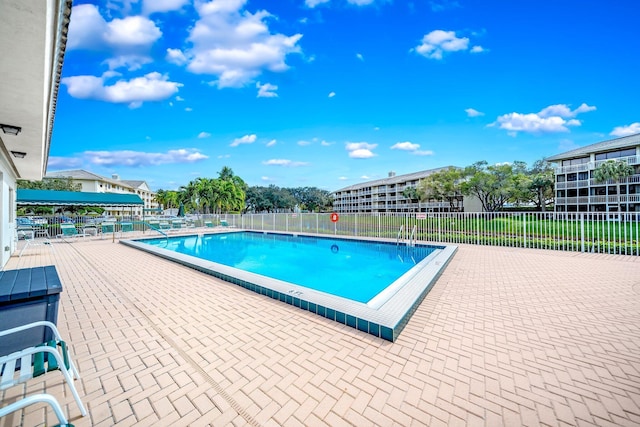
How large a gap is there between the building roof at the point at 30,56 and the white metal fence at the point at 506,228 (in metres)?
10.7

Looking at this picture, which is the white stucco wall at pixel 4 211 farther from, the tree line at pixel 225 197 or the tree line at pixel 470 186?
the tree line at pixel 470 186

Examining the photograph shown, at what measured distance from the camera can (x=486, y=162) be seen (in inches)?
1203

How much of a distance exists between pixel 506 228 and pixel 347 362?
35.6 ft

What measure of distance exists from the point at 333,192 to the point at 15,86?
75311 mm

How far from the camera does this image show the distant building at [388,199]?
4662 centimetres

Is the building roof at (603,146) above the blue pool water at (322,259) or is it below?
above

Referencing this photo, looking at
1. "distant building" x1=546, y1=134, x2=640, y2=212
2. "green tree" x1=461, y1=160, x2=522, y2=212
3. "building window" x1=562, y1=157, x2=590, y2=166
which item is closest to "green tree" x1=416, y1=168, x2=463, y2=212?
"green tree" x1=461, y1=160, x2=522, y2=212

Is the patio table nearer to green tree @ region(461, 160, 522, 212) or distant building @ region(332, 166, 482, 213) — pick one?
green tree @ region(461, 160, 522, 212)

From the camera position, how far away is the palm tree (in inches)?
1126

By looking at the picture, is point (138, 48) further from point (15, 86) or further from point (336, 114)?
point (336, 114)

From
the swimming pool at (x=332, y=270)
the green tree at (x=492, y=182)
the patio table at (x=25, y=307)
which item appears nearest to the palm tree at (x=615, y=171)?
the green tree at (x=492, y=182)

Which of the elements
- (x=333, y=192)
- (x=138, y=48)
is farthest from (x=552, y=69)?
(x=333, y=192)

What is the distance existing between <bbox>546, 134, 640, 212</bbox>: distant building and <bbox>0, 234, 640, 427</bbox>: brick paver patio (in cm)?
3744

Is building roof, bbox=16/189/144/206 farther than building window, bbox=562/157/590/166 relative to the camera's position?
No
